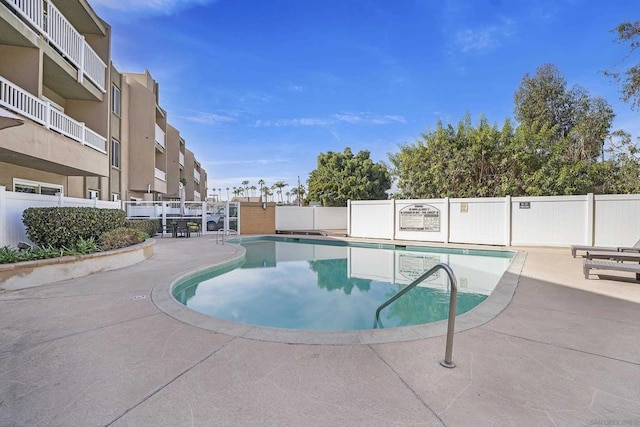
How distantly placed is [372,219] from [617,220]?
34.3 feet

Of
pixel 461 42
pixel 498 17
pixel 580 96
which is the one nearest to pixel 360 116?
pixel 461 42

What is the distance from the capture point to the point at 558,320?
423 centimetres

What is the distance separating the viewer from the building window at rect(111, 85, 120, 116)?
15615 millimetres

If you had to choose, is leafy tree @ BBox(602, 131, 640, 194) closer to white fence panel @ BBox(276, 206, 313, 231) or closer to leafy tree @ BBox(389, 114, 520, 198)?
leafy tree @ BBox(389, 114, 520, 198)

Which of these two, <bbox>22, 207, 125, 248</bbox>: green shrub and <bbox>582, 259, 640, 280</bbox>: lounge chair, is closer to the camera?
<bbox>582, 259, 640, 280</bbox>: lounge chair

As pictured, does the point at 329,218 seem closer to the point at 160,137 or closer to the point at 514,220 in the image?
the point at 514,220

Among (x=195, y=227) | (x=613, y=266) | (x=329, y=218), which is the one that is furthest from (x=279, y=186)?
(x=613, y=266)

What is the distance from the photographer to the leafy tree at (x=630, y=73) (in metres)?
9.54

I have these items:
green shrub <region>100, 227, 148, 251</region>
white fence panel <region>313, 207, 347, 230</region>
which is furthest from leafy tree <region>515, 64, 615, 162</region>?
green shrub <region>100, 227, 148, 251</region>

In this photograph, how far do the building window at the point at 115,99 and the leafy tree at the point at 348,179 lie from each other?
15.0 metres

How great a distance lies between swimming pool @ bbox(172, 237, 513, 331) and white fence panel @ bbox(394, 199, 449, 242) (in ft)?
7.61

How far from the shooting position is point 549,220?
12836 millimetres

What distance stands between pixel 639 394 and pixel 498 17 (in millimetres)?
14720

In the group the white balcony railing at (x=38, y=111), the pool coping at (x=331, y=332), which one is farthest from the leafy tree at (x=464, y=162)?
the white balcony railing at (x=38, y=111)
